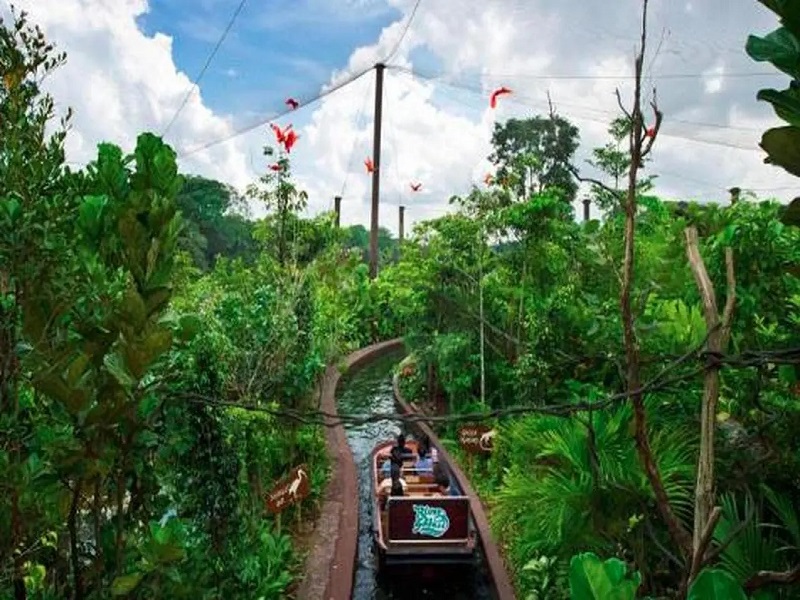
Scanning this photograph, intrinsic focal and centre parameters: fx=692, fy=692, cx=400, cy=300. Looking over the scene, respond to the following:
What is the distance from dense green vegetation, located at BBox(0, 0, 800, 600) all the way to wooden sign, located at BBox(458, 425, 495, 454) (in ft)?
0.73

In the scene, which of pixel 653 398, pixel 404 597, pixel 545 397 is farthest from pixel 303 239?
pixel 653 398

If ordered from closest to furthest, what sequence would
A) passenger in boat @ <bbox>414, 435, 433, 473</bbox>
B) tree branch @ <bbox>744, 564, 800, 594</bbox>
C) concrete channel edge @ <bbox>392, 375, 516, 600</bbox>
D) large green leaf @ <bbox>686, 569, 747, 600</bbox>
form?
large green leaf @ <bbox>686, 569, 747, 600</bbox> → tree branch @ <bbox>744, 564, 800, 594</bbox> → concrete channel edge @ <bbox>392, 375, 516, 600</bbox> → passenger in boat @ <bbox>414, 435, 433, 473</bbox>

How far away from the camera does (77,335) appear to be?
2.00 metres

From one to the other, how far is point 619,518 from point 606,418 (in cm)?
57

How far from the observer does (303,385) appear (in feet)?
24.5

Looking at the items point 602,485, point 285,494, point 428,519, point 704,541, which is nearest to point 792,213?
point 704,541

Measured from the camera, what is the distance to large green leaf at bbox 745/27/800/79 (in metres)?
1.29

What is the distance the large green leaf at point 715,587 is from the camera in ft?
3.29

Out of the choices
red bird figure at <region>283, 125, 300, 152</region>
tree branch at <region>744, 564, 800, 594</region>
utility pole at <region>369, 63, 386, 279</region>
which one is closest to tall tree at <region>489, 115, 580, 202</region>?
utility pole at <region>369, 63, 386, 279</region>

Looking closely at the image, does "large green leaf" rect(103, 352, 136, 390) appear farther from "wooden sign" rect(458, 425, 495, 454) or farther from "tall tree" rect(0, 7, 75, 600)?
"wooden sign" rect(458, 425, 495, 454)

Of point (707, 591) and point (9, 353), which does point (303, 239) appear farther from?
point (707, 591)

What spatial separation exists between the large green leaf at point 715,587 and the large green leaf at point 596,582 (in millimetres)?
98

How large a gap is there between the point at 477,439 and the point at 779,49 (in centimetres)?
692

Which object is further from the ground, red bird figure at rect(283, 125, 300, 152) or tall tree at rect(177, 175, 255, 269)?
tall tree at rect(177, 175, 255, 269)
